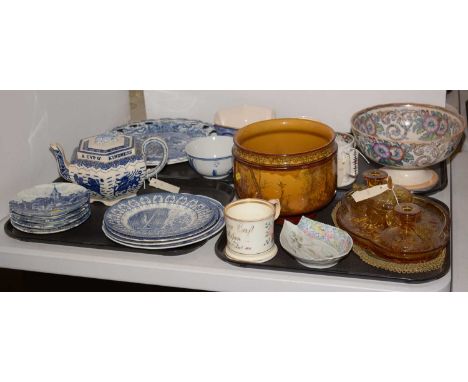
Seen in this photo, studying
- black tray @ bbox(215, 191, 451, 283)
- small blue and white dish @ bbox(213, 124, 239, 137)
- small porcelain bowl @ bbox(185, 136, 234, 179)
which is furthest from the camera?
small blue and white dish @ bbox(213, 124, 239, 137)

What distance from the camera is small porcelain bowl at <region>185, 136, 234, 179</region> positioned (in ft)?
4.33

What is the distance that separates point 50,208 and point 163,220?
0.65ft

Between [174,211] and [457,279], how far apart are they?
1.57ft

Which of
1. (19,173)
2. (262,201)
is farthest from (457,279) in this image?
(19,173)

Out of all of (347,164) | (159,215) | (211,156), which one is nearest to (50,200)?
(159,215)

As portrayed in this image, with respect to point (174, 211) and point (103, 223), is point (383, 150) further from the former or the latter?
point (103, 223)

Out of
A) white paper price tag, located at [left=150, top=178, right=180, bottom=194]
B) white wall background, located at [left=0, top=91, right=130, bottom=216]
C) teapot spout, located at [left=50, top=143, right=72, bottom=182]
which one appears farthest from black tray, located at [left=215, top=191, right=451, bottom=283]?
white wall background, located at [left=0, top=91, right=130, bottom=216]

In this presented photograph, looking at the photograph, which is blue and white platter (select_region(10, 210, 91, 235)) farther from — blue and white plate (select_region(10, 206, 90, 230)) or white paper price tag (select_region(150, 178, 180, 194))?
white paper price tag (select_region(150, 178, 180, 194))

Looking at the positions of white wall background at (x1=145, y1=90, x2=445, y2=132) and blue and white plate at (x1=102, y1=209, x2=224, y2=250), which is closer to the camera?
blue and white plate at (x1=102, y1=209, x2=224, y2=250)

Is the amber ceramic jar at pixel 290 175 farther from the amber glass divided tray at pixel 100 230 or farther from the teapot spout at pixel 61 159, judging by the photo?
the teapot spout at pixel 61 159

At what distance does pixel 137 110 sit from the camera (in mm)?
1789

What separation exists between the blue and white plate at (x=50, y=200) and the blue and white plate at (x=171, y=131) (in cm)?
25

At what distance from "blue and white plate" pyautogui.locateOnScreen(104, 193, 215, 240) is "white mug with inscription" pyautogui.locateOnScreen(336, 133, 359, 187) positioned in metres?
0.26

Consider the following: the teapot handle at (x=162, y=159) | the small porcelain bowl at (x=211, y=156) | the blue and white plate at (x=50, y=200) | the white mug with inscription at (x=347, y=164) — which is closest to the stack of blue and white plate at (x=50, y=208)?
the blue and white plate at (x=50, y=200)
